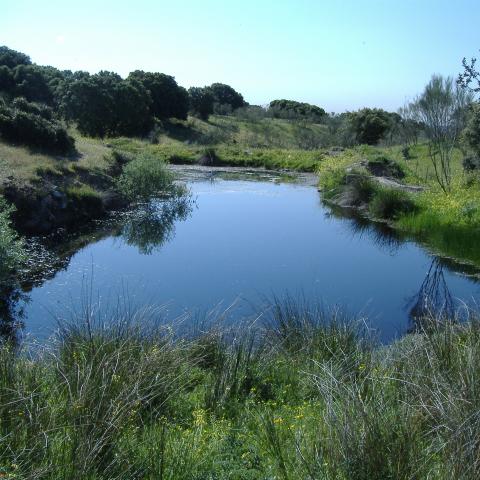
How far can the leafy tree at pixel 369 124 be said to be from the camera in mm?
41062

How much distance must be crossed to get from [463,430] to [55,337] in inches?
163

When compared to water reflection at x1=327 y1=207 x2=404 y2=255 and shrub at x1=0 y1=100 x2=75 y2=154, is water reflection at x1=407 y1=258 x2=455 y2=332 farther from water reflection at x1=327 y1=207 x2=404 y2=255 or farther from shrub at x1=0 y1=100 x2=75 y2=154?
shrub at x1=0 y1=100 x2=75 y2=154

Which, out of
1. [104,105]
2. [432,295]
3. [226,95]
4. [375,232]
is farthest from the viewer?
[226,95]

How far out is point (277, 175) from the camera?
110 feet

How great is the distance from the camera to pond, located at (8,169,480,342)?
1052cm

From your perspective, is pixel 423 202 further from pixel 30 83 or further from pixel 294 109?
pixel 294 109

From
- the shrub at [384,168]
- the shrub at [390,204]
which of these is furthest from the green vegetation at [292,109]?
the shrub at [390,204]

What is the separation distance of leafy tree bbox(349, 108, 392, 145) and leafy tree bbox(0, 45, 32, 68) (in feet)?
85.0

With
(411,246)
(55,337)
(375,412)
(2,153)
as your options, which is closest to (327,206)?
(411,246)

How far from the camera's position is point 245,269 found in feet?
43.9

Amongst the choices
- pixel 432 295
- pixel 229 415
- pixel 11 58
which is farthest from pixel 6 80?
pixel 229 415

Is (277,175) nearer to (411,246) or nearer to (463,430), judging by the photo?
(411,246)

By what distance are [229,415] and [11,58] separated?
154ft

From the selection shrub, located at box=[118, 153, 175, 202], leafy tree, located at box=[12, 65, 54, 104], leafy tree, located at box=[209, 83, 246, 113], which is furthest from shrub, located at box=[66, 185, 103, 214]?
leafy tree, located at box=[209, 83, 246, 113]
